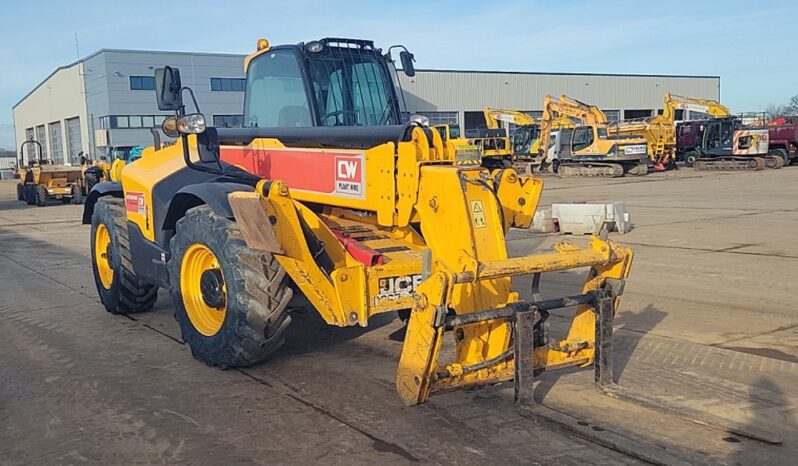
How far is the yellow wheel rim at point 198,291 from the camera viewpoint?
18.5ft

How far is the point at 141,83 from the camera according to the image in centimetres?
5062

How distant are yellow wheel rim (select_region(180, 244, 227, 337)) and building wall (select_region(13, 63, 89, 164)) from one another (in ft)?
174

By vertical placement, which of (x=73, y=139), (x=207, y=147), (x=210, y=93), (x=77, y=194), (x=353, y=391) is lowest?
(x=353, y=391)

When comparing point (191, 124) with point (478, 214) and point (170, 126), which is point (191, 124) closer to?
point (170, 126)

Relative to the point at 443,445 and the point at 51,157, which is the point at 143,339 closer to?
the point at 443,445

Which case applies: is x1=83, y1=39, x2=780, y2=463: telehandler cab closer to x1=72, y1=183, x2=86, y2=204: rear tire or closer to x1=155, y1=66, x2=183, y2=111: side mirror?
x1=155, y1=66, x2=183, y2=111: side mirror

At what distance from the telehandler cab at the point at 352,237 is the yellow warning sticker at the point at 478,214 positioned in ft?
0.04

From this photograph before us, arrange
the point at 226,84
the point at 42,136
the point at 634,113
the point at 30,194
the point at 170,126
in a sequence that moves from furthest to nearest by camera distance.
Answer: the point at 42,136, the point at 634,113, the point at 226,84, the point at 30,194, the point at 170,126

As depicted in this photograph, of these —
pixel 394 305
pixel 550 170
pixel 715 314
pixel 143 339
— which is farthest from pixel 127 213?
pixel 550 170

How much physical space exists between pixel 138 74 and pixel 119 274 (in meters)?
46.9

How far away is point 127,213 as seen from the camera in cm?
707

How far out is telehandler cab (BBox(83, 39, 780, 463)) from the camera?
4.37 meters

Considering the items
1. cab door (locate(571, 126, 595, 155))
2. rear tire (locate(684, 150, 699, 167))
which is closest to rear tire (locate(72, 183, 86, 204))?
cab door (locate(571, 126, 595, 155))

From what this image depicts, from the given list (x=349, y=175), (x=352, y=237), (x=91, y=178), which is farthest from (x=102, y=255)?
(x=91, y=178)
